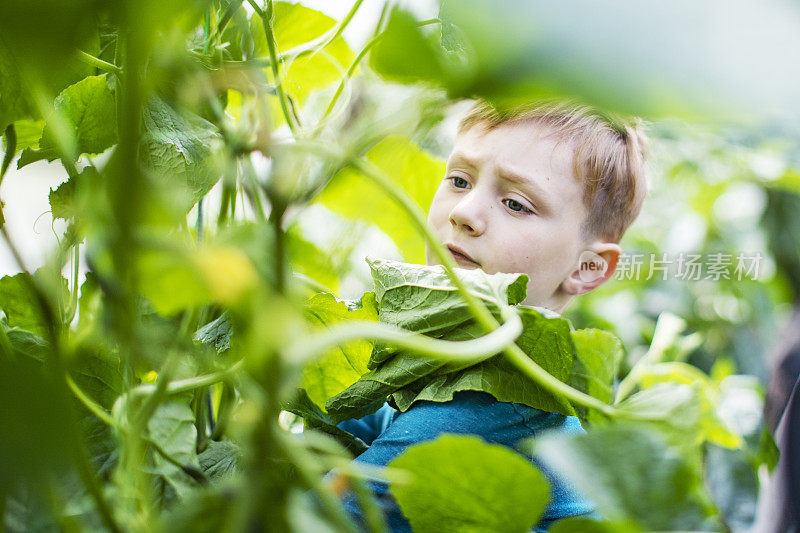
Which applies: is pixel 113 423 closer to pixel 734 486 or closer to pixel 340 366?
pixel 340 366

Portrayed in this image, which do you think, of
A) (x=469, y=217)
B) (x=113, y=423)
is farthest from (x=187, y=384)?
(x=469, y=217)

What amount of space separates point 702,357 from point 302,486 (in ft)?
4.67

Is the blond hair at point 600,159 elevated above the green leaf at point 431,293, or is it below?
below

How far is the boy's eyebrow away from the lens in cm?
53

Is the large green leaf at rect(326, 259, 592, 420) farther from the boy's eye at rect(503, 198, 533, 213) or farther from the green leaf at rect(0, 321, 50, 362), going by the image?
the boy's eye at rect(503, 198, 533, 213)

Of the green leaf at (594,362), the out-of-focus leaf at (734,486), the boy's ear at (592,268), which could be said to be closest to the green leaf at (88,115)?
the green leaf at (594,362)

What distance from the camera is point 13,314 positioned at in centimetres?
31

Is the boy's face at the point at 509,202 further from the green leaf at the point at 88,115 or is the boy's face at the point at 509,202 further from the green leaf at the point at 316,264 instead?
the green leaf at the point at 88,115

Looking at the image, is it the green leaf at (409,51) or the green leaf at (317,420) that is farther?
the green leaf at (317,420)

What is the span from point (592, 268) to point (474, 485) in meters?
0.50

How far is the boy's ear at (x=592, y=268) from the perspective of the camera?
630 millimetres

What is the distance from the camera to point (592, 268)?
0.65 m

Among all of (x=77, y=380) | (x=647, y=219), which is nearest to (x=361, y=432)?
(x=77, y=380)

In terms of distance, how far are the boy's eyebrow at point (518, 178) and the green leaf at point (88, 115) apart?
0.31 m
